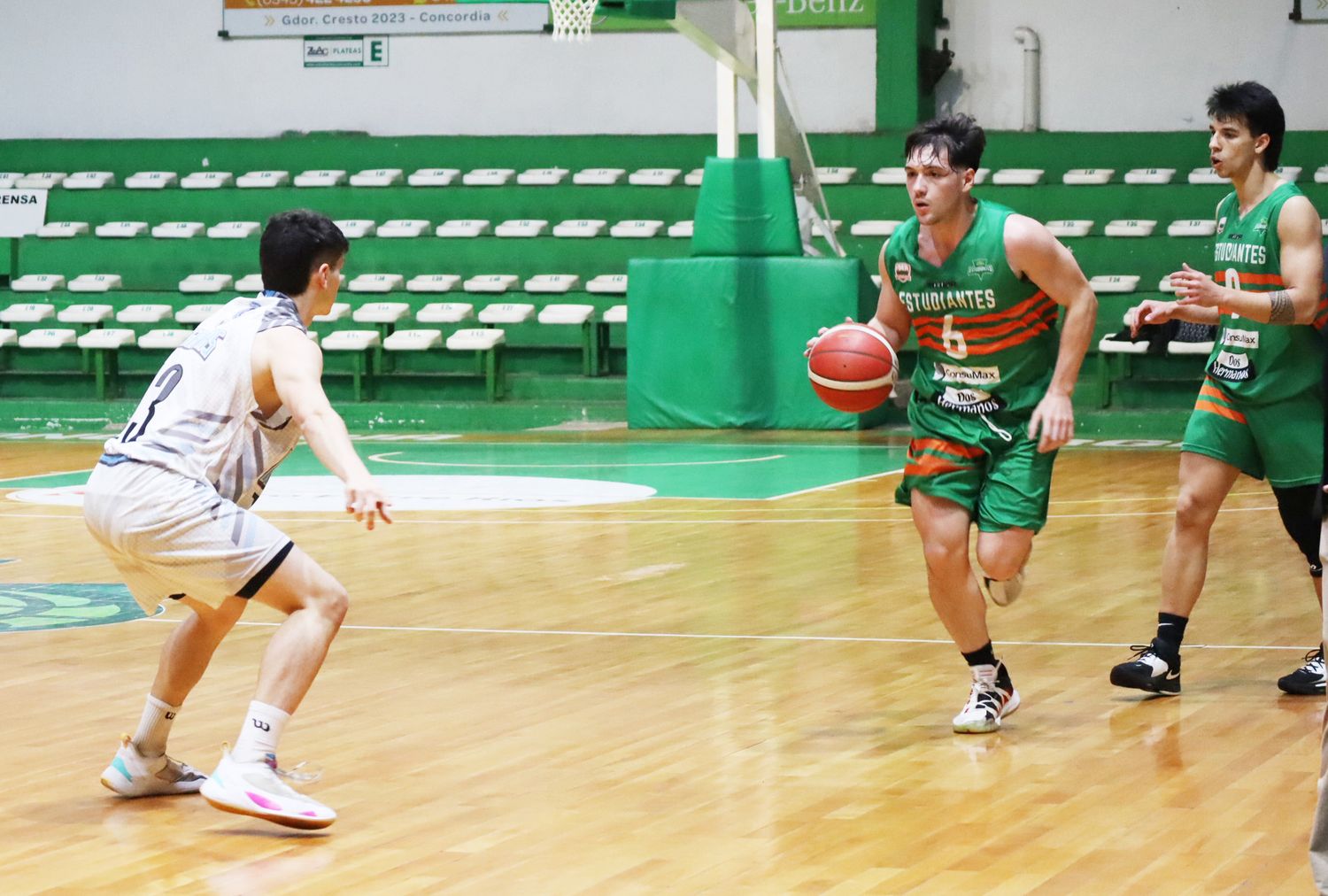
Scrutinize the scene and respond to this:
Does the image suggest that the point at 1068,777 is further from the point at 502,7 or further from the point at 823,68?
the point at 502,7

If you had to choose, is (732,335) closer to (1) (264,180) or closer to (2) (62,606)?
(1) (264,180)

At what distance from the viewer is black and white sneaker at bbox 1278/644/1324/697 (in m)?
5.29

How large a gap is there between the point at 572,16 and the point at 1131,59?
238 inches

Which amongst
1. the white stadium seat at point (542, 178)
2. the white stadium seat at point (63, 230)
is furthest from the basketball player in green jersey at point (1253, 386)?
the white stadium seat at point (63, 230)

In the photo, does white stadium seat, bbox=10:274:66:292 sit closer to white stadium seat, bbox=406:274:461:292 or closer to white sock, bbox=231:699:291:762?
white stadium seat, bbox=406:274:461:292

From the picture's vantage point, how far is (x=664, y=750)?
185 inches

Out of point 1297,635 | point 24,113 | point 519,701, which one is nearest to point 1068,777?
point 519,701

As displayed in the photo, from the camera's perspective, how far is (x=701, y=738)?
483cm

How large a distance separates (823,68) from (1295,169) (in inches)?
196

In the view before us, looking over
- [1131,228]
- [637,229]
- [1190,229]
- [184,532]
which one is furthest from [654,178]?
[184,532]

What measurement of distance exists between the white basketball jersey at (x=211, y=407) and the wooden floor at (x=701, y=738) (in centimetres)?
76

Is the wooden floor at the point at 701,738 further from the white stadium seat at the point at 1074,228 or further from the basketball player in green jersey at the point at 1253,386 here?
the white stadium seat at the point at 1074,228

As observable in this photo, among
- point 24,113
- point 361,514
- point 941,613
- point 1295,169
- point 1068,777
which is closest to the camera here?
point 361,514

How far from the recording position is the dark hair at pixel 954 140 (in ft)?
16.1
